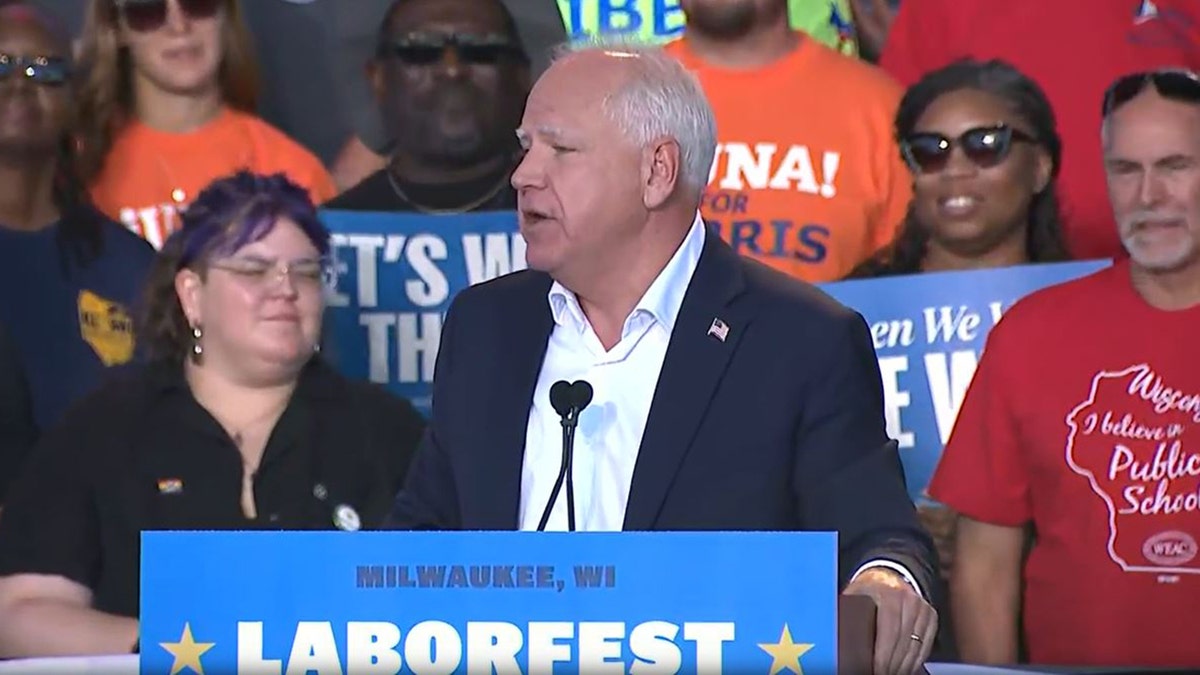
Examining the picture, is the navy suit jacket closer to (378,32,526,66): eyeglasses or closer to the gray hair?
the gray hair

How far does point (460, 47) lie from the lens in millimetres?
4492

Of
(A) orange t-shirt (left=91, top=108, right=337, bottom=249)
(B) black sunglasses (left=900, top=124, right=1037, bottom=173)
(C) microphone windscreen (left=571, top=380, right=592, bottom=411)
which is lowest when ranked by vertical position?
(A) orange t-shirt (left=91, top=108, right=337, bottom=249)

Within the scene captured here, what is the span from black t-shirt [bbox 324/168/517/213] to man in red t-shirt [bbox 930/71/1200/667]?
3.70 feet

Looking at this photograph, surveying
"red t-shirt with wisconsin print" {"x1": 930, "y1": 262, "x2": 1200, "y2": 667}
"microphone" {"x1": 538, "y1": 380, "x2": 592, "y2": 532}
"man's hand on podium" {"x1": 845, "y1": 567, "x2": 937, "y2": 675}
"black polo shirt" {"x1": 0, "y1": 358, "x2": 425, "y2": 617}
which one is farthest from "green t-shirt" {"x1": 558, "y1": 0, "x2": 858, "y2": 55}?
"man's hand on podium" {"x1": 845, "y1": 567, "x2": 937, "y2": 675}

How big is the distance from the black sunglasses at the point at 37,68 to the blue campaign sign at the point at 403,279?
0.60m

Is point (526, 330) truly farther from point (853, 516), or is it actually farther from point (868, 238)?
point (868, 238)

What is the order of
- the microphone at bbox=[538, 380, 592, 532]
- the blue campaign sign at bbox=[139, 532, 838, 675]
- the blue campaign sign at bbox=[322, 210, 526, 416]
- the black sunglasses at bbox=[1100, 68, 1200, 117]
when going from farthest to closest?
the blue campaign sign at bbox=[322, 210, 526, 416], the black sunglasses at bbox=[1100, 68, 1200, 117], the microphone at bbox=[538, 380, 592, 532], the blue campaign sign at bbox=[139, 532, 838, 675]

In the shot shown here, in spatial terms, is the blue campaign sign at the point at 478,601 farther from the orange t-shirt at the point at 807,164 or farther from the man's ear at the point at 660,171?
the orange t-shirt at the point at 807,164

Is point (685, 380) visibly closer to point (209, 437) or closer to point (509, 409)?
point (509, 409)

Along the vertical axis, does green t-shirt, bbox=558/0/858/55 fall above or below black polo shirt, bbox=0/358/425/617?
above

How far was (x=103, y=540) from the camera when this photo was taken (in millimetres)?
3615

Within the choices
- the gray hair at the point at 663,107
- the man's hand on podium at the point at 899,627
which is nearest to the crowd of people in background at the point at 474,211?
the gray hair at the point at 663,107

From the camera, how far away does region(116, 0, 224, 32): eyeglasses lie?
4.52 meters

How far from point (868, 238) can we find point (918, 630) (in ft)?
7.43
